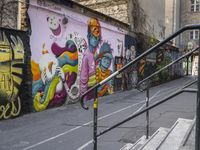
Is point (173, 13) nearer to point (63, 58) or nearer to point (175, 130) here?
point (63, 58)

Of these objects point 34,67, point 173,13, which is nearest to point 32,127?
point 34,67

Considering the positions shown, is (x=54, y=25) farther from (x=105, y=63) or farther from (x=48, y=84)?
(x=105, y=63)

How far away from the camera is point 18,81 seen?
38.8 feet

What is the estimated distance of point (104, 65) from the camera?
64.3 feet

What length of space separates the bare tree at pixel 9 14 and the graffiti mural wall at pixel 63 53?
1.75 ft

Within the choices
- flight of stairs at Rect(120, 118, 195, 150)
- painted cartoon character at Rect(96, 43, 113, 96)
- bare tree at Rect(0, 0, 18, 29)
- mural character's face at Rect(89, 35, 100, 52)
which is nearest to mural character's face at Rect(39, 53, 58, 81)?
bare tree at Rect(0, 0, 18, 29)

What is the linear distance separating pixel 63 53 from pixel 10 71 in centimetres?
384

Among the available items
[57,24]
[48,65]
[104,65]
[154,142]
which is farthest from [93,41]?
[154,142]

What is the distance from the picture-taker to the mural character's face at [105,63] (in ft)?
63.5

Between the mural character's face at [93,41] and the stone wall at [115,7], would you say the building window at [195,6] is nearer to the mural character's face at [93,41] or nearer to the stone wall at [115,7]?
the stone wall at [115,7]

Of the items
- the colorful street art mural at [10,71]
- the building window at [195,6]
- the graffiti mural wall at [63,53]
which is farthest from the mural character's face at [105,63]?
the building window at [195,6]

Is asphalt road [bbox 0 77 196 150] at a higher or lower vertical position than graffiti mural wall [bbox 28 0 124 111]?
lower

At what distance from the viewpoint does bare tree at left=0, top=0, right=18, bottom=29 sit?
1224 cm

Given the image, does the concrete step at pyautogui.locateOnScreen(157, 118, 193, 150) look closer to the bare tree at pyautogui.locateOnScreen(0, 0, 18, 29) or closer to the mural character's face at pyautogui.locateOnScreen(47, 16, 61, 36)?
the bare tree at pyautogui.locateOnScreen(0, 0, 18, 29)
